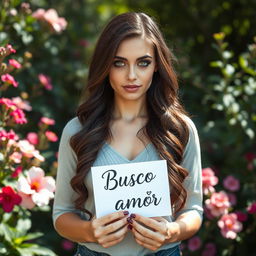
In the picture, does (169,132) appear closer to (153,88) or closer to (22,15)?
(153,88)

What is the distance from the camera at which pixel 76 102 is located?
13.4ft

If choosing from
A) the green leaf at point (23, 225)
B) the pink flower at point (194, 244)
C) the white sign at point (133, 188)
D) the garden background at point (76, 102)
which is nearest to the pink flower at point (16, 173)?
the garden background at point (76, 102)

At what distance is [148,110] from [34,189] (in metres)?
0.66

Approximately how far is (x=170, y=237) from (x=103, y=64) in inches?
26.4

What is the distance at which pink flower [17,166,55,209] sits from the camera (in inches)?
90.5

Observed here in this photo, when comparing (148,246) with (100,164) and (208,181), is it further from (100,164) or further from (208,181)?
(208,181)

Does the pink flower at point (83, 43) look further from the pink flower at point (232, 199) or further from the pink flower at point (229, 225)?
the pink flower at point (229, 225)

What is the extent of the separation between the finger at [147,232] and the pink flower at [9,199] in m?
0.70

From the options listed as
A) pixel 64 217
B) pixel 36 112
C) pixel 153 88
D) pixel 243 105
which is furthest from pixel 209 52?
pixel 64 217

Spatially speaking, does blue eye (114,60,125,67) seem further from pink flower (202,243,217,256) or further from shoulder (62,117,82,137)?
pink flower (202,243,217,256)

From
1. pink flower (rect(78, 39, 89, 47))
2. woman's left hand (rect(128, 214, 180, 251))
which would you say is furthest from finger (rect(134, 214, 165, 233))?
pink flower (rect(78, 39, 89, 47))

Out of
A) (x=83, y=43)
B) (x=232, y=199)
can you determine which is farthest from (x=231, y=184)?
(x=83, y=43)

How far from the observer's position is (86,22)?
477cm

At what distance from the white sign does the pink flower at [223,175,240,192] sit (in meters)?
1.24
